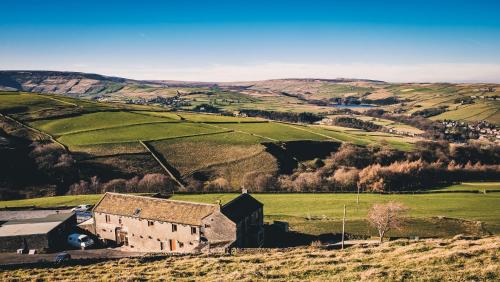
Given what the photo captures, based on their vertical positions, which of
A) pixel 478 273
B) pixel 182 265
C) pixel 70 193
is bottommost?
pixel 70 193

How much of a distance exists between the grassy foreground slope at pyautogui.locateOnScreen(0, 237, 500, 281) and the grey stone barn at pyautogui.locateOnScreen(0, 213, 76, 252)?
14.5 metres

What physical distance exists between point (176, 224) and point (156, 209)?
4.62 meters

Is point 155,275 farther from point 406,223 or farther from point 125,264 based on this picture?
point 406,223

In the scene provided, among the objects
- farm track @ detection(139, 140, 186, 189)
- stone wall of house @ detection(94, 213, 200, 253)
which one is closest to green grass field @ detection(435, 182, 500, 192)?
farm track @ detection(139, 140, 186, 189)

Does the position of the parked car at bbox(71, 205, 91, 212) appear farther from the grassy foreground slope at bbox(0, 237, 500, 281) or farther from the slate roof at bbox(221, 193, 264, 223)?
the grassy foreground slope at bbox(0, 237, 500, 281)

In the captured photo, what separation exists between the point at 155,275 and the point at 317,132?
92124 mm

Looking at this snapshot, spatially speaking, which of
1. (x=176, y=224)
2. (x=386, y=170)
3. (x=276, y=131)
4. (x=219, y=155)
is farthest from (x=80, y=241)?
(x=276, y=131)

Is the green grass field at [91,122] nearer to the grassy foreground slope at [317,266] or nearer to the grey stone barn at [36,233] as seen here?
the grey stone barn at [36,233]

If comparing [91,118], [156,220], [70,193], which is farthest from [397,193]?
[91,118]

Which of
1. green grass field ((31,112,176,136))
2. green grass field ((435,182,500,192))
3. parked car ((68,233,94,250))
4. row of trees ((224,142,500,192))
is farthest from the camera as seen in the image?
green grass field ((31,112,176,136))

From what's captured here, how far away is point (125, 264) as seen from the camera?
112 ft

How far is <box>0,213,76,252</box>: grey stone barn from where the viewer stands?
4794 centimetres

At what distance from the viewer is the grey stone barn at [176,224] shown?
4572 cm

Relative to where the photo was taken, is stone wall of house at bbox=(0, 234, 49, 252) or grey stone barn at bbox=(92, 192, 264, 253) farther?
stone wall of house at bbox=(0, 234, 49, 252)
